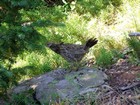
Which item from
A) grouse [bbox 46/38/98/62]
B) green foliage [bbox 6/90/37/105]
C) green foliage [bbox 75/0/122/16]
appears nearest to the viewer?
green foliage [bbox 6/90/37/105]

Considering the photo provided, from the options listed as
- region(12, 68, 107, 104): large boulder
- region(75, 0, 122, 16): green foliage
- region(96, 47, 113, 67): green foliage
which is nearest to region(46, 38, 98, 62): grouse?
region(12, 68, 107, 104): large boulder

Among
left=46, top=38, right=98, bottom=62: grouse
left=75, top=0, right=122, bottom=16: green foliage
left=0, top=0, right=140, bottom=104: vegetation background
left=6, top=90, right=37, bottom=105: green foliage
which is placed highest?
left=75, top=0, right=122, bottom=16: green foliage

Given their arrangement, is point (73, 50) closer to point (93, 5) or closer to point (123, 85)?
point (123, 85)

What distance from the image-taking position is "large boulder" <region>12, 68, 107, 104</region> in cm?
484

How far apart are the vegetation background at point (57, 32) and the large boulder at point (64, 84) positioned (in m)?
0.24

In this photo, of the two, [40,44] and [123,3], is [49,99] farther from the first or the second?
[123,3]

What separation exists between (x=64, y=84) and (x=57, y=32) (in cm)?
294

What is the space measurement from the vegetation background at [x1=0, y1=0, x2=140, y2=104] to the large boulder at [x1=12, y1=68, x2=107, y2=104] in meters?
0.24

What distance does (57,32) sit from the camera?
7.93 m

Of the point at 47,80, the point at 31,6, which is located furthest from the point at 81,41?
the point at 31,6

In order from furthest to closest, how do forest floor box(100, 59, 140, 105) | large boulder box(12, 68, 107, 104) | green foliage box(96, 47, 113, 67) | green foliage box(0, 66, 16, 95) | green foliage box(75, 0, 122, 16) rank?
green foliage box(75, 0, 122, 16)
green foliage box(96, 47, 113, 67)
large boulder box(12, 68, 107, 104)
green foliage box(0, 66, 16, 95)
forest floor box(100, 59, 140, 105)

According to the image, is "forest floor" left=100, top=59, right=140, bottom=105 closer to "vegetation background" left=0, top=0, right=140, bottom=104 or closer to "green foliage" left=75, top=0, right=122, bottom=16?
"vegetation background" left=0, top=0, right=140, bottom=104

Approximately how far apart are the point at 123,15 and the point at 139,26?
3.23 feet

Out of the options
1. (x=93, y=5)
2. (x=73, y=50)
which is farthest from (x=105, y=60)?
(x=93, y=5)
